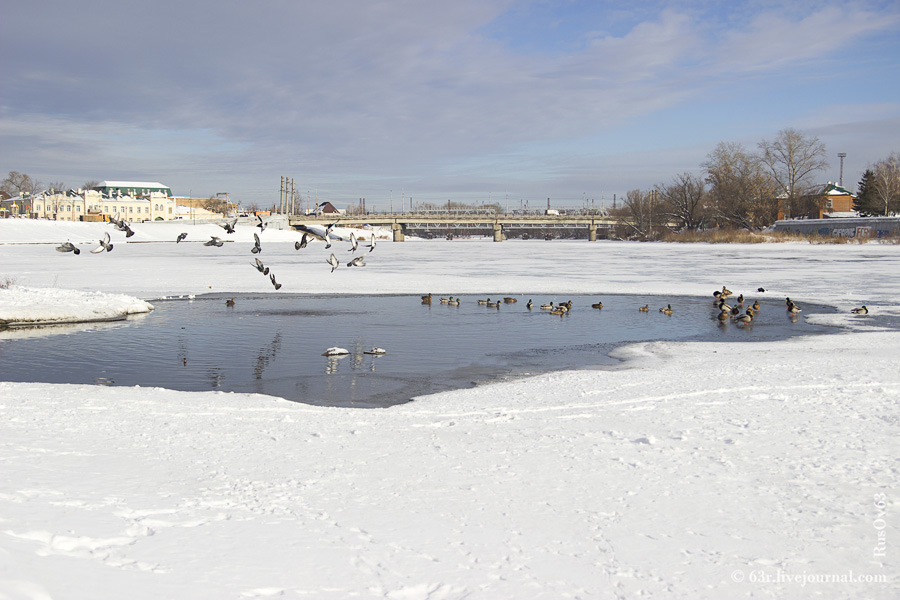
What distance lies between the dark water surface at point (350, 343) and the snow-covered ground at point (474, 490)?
193 centimetres

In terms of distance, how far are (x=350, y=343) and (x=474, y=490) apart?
36.1 ft

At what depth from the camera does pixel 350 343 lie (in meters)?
17.3

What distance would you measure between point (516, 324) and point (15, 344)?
12647 millimetres

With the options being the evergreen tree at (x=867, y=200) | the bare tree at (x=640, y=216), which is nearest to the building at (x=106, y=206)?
the bare tree at (x=640, y=216)

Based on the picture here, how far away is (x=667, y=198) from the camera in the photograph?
388ft

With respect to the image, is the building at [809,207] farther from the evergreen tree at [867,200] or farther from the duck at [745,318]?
the duck at [745,318]

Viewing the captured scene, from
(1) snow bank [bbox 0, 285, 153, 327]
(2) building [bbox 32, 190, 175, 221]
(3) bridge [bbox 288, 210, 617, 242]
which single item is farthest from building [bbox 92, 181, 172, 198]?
(1) snow bank [bbox 0, 285, 153, 327]

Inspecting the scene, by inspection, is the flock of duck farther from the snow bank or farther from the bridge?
the bridge

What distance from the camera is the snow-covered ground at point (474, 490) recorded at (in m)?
4.93

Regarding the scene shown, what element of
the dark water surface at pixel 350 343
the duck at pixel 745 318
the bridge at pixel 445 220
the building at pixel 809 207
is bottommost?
the dark water surface at pixel 350 343

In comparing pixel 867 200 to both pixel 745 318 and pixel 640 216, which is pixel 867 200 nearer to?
pixel 640 216

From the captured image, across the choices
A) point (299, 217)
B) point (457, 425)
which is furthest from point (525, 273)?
point (299, 217)

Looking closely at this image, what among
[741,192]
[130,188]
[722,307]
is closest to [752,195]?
[741,192]

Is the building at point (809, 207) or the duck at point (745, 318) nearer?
the duck at point (745, 318)
